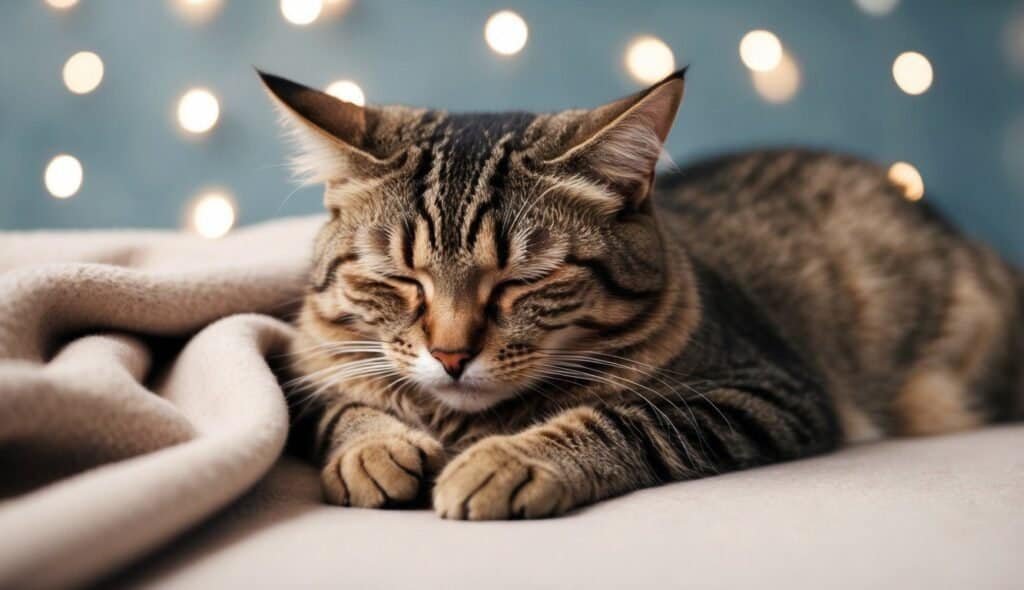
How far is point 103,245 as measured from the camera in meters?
1.53

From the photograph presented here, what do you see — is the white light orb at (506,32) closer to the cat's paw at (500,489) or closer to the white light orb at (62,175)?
the white light orb at (62,175)

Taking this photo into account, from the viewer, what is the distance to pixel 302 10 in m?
2.17

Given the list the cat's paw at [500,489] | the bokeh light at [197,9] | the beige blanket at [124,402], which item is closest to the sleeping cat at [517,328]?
the cat's paw at [500,489]

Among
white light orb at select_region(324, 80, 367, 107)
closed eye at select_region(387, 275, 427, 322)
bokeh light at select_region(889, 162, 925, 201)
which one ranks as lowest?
closed eye at select_region(387, 275, 427, 322)

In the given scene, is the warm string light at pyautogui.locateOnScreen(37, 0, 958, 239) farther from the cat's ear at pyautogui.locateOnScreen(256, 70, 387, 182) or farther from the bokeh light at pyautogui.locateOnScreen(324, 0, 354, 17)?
the cat's ear at pyautogui.locateOnScreen(256, 70, 387, 182)

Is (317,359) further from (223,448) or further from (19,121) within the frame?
(19,121)

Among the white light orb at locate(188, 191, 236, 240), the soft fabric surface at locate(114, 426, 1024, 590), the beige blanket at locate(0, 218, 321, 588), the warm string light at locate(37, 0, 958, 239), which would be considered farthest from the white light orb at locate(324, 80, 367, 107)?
the soft fabric surface at locate(114, 426, 1024, 590)

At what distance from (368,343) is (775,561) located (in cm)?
60

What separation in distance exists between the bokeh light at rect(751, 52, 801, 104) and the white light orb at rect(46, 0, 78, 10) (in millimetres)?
1785

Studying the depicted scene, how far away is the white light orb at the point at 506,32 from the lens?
84.9 inches

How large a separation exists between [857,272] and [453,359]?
1.10 meters

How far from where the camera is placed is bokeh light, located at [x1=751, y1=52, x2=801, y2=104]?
2.16 meters

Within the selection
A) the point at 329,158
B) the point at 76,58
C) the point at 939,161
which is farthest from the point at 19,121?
the point at 939,161

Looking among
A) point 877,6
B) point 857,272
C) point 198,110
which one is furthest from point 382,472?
point 877,6
